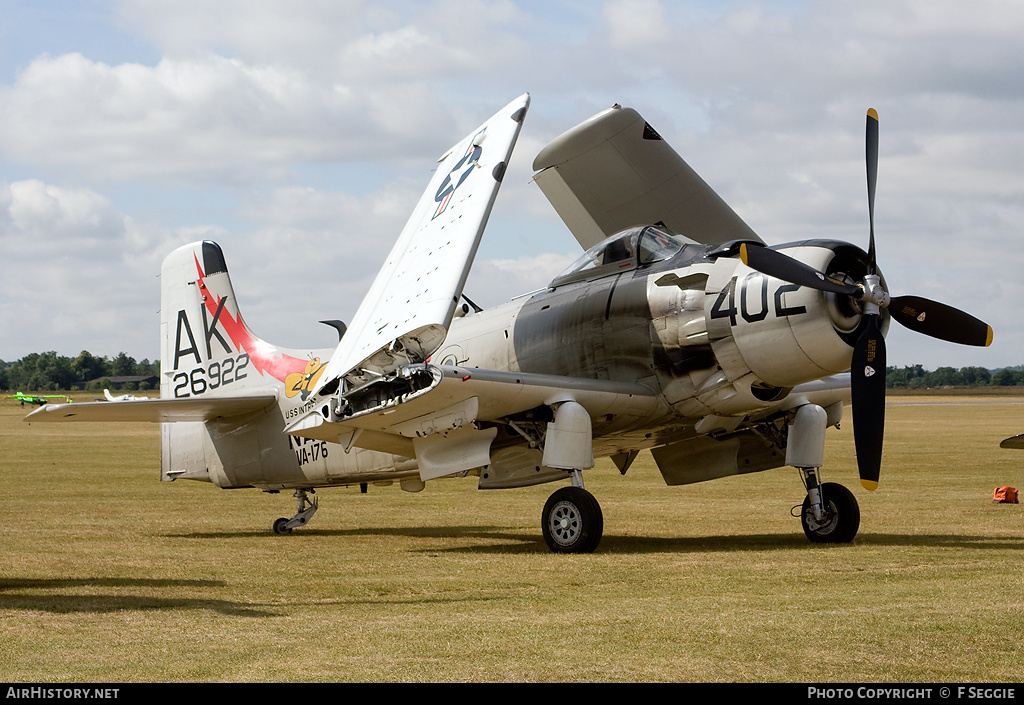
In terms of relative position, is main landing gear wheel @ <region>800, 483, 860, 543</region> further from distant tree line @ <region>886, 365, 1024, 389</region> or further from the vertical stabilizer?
distant tree line @ <region>886, 365, 1024, 389</region>

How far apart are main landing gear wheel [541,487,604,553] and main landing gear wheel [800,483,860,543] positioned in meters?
2.72

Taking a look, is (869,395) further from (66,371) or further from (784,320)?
(66,371)

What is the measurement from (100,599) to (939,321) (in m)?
8.84

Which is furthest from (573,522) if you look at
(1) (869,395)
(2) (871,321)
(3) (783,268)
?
(2) (871,321)

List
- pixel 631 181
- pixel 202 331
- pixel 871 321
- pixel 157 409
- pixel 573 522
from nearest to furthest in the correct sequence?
pixel 871 321
pixel 573 522
pixel 157 409
pixel 631 181
pixel 202 331

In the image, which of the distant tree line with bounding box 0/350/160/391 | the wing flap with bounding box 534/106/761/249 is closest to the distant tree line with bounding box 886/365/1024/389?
the distant tree line with bounding box 0/350/160/391

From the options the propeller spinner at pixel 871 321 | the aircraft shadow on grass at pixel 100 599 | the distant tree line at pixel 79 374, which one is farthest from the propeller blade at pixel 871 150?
the distant tree line at pixel 79 374

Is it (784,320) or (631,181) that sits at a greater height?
(631,181)

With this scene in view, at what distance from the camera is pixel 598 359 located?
13.5 meters

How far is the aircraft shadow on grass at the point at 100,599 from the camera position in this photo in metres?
8.54

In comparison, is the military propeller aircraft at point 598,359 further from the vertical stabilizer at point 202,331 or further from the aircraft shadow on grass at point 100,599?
the aircraft shadow on grass at point 100,599

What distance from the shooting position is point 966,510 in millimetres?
17406

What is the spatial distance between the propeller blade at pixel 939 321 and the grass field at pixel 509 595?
229 centimetres
